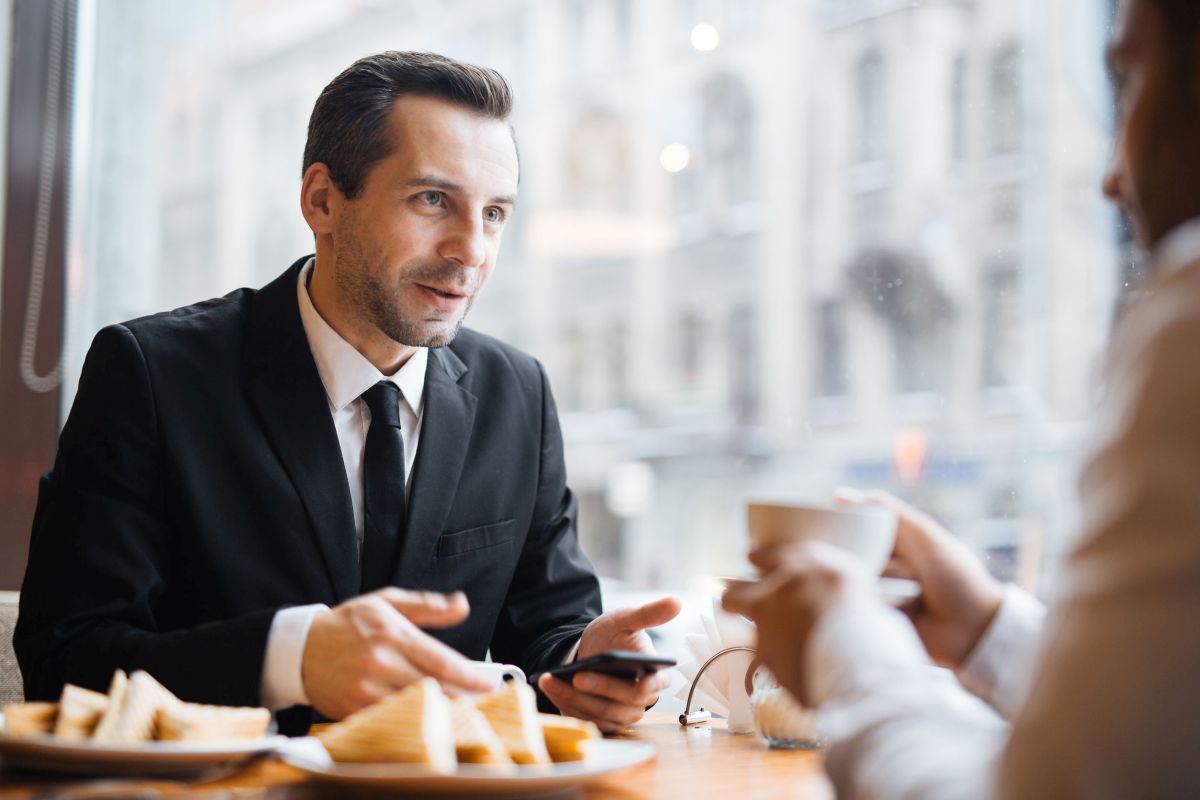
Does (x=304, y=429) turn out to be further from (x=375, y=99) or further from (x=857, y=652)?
(x=857, y=652)

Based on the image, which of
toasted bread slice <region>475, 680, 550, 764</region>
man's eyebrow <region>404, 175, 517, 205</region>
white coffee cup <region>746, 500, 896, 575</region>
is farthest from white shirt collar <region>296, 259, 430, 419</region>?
white coffee cup <region>746, 500, 896, 575</region>

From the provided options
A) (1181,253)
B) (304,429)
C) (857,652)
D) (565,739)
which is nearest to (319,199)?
(304,429)

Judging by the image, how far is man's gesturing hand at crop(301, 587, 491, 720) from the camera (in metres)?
1.03

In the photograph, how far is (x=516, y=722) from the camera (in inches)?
37.4

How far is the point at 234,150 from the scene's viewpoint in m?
6.52

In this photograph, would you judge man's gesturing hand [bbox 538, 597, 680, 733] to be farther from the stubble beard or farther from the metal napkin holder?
the stubble beard

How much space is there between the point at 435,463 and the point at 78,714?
81cm

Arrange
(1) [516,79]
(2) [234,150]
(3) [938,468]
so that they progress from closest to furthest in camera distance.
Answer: (3) [938,468]
(2) [234,150]
(1) [516,79]

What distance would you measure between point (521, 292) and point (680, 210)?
1.73m

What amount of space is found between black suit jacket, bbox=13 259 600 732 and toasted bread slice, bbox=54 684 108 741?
0.74ft

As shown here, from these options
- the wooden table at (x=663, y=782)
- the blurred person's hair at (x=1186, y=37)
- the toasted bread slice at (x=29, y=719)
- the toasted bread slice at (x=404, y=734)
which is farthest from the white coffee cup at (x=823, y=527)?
the toasted bread slice at (x=29, y=719)

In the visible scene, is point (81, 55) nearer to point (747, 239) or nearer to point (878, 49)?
point (878, 49)

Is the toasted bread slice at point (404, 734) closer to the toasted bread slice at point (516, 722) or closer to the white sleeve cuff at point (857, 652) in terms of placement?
the toasted bread slice at point (516, 722)

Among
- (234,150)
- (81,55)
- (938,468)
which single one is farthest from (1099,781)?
(234,150)
